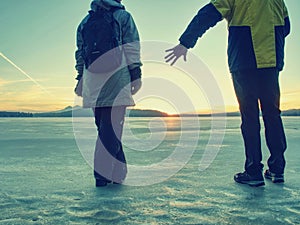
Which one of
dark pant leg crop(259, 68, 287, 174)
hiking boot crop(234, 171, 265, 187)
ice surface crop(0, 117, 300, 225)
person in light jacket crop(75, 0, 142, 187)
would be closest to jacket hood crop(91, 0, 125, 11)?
person in light jacket crop(75, 0, 142, 187)

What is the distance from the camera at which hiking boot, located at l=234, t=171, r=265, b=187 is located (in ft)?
8.29

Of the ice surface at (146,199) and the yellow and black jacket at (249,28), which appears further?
the yellow and black jacket at (249,28)

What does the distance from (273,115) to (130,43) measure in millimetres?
1281

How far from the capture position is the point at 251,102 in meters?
2.71

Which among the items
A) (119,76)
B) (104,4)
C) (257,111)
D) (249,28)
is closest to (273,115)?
(257,111)

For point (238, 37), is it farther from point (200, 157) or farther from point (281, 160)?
point (200, 157)

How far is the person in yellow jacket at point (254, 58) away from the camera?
2.59 metres

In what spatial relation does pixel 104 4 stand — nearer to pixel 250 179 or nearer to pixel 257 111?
pixel 257 111

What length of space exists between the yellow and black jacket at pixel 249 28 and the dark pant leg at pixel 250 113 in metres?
0.10

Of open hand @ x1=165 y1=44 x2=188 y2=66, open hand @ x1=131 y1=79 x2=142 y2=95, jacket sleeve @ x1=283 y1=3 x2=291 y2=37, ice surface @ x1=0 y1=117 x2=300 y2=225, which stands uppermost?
jacket sleeve @ x1=283 y1=3 x2=291 y2=37

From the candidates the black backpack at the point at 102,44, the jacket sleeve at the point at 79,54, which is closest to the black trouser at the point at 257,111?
the black backpack at the point at 102,44

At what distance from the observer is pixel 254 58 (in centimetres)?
260

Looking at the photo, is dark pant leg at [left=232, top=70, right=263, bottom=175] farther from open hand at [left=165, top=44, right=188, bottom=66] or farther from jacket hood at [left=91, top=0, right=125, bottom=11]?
jacket hood at [left=91, top=0, right=125, bottom=11]

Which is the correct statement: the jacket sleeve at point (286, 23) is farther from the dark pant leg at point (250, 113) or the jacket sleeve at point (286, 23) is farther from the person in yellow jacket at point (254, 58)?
the dark pant leg at point (250, 113)
